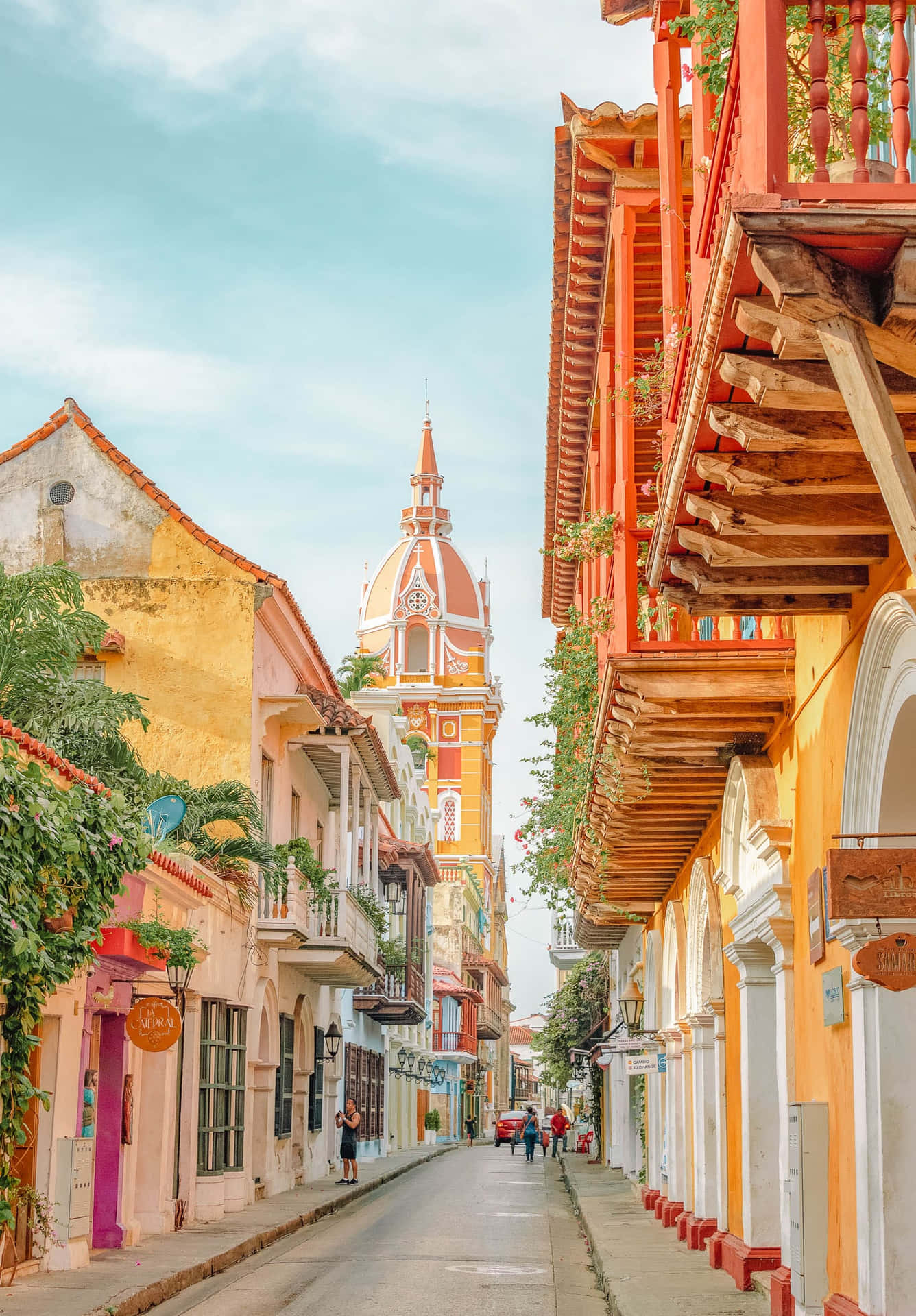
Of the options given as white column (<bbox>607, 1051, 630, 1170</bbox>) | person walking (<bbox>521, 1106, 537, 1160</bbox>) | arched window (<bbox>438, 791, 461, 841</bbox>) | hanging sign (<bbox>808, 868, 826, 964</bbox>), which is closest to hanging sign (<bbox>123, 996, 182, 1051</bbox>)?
hanging sign (<bbox>808, 868, 826, 964</bbox>)

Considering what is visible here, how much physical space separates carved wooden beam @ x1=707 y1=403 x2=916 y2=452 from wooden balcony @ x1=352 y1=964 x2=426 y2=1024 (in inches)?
1132

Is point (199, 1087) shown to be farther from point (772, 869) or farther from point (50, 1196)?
point (772, 869)

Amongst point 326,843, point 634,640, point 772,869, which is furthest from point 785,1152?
point 326,843

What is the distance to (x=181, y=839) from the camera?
1936 centimetres

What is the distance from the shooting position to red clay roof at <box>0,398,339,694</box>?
70.1 feet

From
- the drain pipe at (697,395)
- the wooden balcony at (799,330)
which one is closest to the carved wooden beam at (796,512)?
the wooden balcony at (799,330)

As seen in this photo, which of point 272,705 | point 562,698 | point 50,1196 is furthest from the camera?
point 272,705

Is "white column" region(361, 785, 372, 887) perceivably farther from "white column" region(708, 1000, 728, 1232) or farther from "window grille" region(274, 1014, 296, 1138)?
"white column" region(708, 1000, 728, 1232)

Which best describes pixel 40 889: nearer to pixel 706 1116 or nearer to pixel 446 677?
pixel 706 1116

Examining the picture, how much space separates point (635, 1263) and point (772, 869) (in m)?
5.14

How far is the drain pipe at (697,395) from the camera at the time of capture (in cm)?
501

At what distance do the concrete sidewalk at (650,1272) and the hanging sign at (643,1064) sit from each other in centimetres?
169

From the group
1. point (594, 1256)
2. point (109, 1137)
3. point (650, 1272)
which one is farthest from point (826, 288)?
point (594, 1256)

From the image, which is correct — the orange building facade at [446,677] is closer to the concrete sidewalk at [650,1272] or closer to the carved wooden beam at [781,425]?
the concrete sidewalk at [650,1272]
